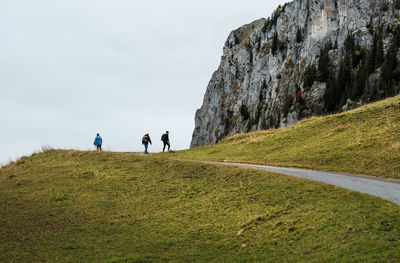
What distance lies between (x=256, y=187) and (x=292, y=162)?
822 cm

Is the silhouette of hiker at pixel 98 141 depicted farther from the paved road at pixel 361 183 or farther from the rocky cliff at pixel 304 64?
the rocky cliff at pixel 304 64

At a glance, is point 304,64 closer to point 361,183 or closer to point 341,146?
point 341,146

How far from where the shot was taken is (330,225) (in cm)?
1072

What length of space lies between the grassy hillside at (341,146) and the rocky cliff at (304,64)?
44.6 meters

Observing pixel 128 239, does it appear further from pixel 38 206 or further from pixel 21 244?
pixel 38 206

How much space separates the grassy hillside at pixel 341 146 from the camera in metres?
19.8

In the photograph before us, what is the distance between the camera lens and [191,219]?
47.2ft

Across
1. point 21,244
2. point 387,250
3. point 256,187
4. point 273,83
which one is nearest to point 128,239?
point 21,244

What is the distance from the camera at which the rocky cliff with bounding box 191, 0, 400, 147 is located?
263 feet

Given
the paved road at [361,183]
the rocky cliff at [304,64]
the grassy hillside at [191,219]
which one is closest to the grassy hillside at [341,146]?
the paved road at [361,183]

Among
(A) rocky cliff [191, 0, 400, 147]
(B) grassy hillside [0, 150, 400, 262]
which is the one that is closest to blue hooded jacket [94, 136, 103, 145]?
(B) grassy hillside [0, 150, 400, 262]

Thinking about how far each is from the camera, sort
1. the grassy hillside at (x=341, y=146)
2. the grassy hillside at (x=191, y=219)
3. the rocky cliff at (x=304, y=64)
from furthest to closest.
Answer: the rocky cliff at (x=304, y=64)
the grassy hillside at (x=341, y=146)
the grassy hillside at (x=191, y=219)

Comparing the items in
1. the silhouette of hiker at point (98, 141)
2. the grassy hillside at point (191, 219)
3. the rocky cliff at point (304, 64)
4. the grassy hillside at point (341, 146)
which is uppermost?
the rocky cliff at point (304, 64)

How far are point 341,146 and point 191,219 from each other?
13.9m
